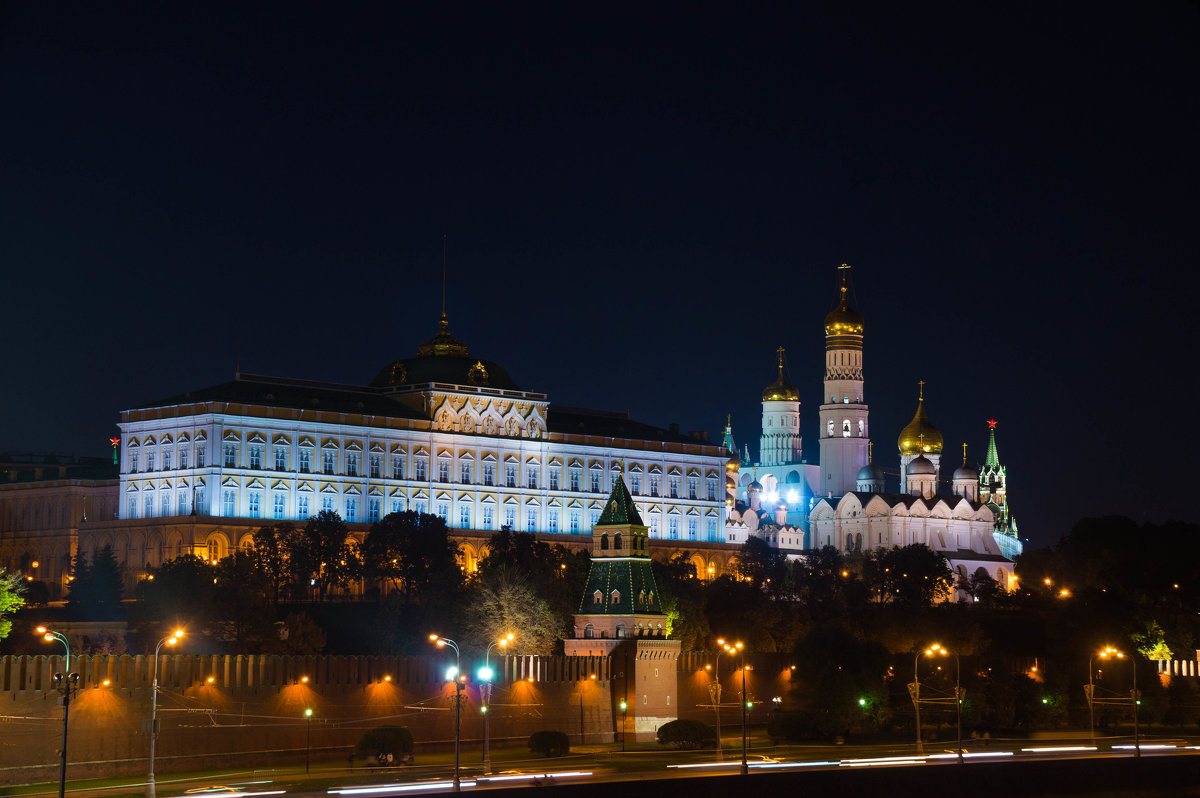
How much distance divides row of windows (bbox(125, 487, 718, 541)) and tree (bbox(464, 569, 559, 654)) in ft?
69.4

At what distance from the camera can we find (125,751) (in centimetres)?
8769

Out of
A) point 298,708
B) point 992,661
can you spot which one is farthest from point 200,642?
point 992,661

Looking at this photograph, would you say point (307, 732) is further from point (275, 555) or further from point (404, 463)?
point (404, 463)

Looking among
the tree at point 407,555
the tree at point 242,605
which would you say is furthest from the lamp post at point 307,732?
the tree at point 407,555

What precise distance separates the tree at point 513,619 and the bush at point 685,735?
46.7 feet

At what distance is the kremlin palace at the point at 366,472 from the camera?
512ft

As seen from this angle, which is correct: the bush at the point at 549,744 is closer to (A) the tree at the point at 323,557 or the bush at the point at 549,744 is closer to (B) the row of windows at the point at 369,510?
(B) the row of windows at the point at 369,510

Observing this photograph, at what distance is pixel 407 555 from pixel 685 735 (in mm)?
45923

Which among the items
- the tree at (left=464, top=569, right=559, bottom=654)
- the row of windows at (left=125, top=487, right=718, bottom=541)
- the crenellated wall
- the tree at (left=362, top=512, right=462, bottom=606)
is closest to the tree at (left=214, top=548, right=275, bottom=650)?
the tree at (left=464, top=569, right=559, bottom=654)

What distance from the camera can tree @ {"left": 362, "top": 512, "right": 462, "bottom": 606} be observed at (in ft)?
478

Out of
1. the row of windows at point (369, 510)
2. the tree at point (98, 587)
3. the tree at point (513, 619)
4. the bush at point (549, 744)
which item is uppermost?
the row of windows at point (369, 510)

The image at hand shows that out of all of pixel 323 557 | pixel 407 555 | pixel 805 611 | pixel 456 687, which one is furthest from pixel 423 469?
pixel 456 687

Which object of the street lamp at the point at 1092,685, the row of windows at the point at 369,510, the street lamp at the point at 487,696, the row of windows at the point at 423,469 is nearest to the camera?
the street lamp at the point at 487,696

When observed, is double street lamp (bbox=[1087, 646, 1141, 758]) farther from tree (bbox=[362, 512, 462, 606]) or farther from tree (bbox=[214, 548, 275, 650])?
tree (bbox=[214, 548, 275, 650])
